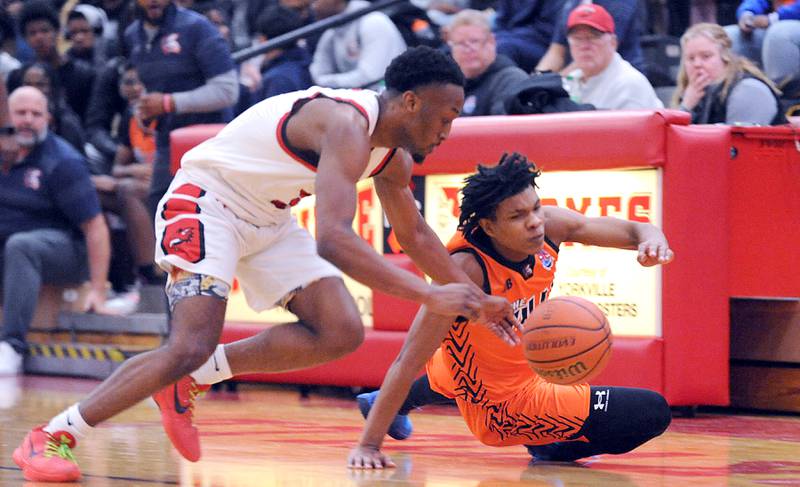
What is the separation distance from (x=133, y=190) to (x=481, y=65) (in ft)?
10.3

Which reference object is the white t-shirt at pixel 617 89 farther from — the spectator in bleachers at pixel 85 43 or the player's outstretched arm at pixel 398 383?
the spectator in bleachers at pixel 85 43

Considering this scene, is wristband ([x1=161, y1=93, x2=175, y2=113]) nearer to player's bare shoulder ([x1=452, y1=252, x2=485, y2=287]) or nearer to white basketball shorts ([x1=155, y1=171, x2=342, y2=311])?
white basketball shorts ([x1=155, y1=171, x2=342, y2=311])

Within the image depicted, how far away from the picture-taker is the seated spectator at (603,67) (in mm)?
7695

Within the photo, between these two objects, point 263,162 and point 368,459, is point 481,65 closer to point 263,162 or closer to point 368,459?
point 263,162

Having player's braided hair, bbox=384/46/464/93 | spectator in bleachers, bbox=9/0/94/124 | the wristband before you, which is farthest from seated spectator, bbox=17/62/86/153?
player's braided hair, bbox=384/46/464/93

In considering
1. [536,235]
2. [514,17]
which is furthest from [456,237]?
[514,17]

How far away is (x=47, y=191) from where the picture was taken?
9.69 m

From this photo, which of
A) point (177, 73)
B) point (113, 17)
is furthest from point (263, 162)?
point (113, 17)

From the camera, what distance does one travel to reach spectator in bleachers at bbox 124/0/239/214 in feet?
28.3

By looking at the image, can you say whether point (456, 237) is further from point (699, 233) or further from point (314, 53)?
point (314, 53)

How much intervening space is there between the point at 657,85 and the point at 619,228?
4618mm

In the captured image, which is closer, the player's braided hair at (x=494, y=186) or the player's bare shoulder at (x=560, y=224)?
the player's braided hair at (x=494, y=186)

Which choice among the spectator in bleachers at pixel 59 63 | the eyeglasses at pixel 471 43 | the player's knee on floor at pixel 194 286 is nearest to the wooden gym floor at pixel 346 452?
the player's knee on floor at pixel 194 286

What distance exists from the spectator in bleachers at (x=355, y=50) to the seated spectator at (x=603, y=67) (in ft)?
6.03
